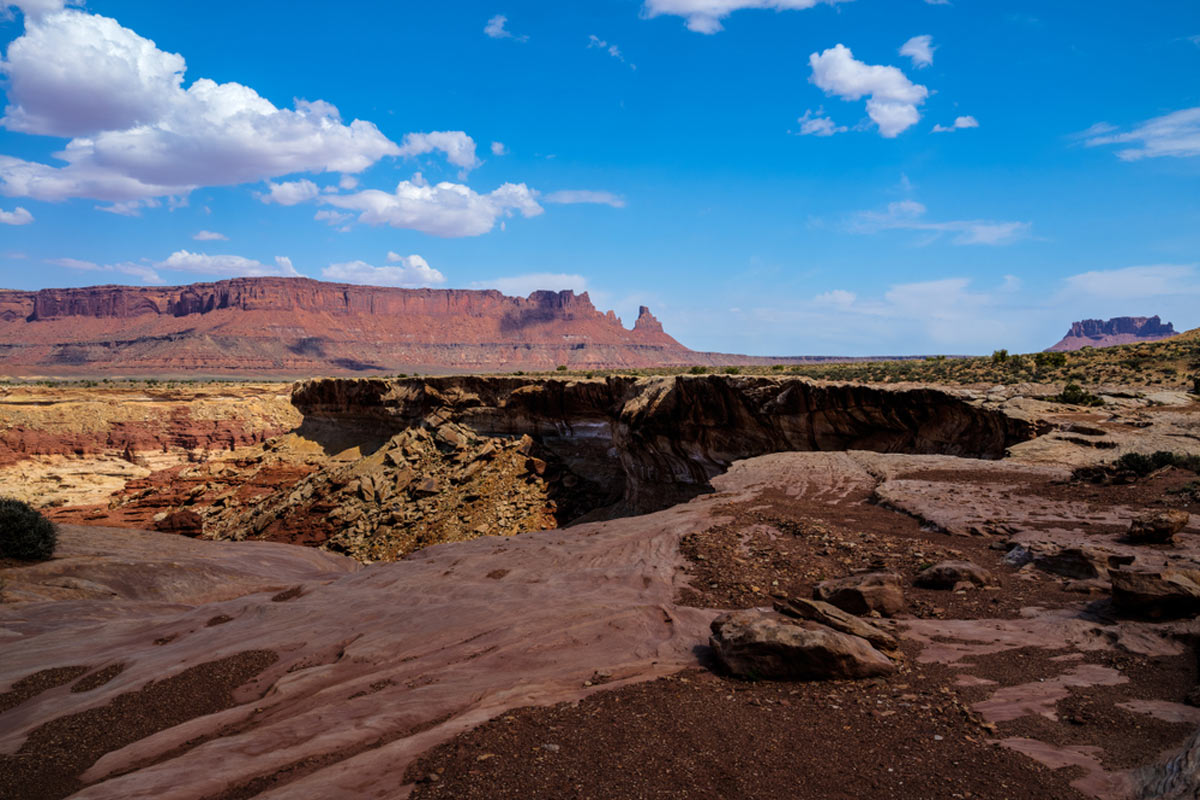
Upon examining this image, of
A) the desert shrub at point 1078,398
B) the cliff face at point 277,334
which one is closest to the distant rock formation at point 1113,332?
the cliff face at point 277,334

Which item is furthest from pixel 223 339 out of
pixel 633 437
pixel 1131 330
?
pixel 1131 330

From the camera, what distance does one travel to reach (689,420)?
75.1 ft

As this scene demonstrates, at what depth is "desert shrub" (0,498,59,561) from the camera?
43.8 ft

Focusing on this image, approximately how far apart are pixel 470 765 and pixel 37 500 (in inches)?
1653

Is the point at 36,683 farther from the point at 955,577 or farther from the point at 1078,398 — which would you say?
the point at 1078,398

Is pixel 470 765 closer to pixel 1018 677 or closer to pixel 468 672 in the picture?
pixel 468 672

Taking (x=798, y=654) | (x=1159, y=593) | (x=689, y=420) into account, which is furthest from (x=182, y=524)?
(x=1159, y=593)

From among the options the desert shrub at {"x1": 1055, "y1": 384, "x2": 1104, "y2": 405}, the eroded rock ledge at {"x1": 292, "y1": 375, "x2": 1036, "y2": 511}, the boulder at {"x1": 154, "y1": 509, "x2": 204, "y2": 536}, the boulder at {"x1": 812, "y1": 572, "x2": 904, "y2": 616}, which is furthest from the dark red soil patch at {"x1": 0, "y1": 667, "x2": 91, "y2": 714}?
the desert shrub at {"x1": 1055, "y1": 384, "x2": 1104, "y2": 405}

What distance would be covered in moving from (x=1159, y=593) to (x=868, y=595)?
106 inches

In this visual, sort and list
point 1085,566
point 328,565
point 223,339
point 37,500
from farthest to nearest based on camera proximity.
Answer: point 223,339
point 37,500
point 328,565
point 1085,566

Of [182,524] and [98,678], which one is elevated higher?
[98,678]

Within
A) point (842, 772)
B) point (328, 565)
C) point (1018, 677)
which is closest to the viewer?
point (842, 772)

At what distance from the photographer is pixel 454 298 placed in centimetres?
19762

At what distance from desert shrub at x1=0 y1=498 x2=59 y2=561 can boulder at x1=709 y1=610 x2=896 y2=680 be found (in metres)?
15.6
